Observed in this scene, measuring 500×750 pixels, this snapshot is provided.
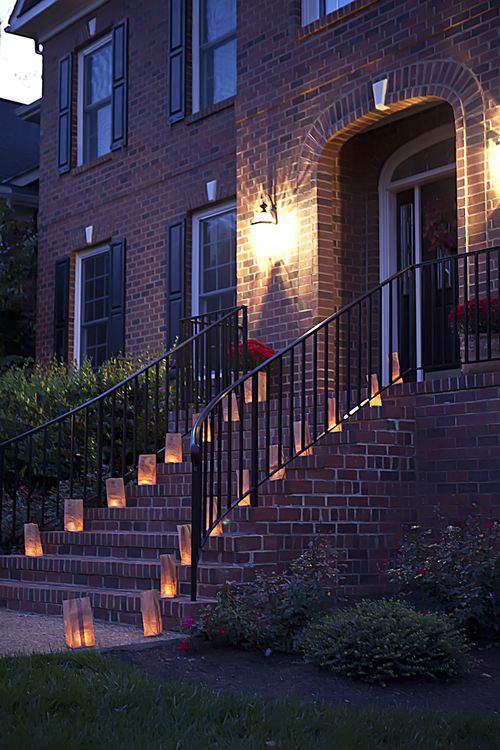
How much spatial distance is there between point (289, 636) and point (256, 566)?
102cm

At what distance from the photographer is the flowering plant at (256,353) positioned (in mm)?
10336

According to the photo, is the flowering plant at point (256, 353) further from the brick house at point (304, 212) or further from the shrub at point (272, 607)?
the shrub at point (272, 607)

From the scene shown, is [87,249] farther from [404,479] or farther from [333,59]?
[404,479]

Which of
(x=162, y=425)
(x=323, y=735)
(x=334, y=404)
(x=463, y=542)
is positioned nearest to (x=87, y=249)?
(x=162, y=425)

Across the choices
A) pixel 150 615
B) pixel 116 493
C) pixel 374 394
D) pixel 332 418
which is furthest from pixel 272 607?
pixel 116 493

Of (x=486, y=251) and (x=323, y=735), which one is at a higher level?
(x=486, y=251)

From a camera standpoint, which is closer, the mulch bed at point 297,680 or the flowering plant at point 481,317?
the mulch bed at point 297,680

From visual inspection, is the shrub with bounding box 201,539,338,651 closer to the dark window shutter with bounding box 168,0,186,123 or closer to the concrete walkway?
the concrete walkway

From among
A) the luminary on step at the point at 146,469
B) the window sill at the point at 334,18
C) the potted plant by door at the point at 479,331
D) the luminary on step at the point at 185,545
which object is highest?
the window sill at the point at 334,18

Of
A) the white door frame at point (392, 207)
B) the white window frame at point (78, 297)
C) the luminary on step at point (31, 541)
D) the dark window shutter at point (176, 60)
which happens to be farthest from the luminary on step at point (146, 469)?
the white window frame at point (78, 297)

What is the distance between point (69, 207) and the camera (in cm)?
1491

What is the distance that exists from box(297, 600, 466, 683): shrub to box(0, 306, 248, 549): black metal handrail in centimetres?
396

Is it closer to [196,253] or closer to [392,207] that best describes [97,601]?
[392,207]

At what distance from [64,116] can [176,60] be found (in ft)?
8.93
